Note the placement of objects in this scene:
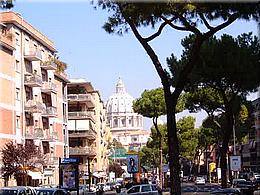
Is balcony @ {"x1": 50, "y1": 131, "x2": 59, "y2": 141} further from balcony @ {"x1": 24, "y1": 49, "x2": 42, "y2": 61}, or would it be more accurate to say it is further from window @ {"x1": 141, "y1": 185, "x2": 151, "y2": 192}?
window @ {"x1": 141, "y1": 185, "x2": 151, "y2": 192}

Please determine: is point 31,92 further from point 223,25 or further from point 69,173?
point 223,25

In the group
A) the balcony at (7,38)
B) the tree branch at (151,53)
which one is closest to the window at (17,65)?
the balcony at (7,38)

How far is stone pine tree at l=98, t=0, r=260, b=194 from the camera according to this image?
23.5 metres

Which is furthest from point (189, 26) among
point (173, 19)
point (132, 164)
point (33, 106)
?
point (33, 106)

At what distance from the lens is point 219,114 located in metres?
57.8

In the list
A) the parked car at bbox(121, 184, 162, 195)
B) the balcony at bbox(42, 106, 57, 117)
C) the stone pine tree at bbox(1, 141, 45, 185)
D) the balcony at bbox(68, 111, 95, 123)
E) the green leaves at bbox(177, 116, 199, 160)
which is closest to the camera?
the parked car at bbox(121, 184, 162, 195)

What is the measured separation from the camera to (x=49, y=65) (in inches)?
2689

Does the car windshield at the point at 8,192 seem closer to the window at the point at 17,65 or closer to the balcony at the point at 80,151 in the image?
the window at the point at 17,65

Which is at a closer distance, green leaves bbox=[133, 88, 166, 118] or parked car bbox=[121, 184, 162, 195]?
parked car bbox=[121, 184, 162, 195]

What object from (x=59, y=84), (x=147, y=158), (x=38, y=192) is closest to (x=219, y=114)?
(x=59, y=84)

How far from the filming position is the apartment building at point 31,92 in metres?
54.8

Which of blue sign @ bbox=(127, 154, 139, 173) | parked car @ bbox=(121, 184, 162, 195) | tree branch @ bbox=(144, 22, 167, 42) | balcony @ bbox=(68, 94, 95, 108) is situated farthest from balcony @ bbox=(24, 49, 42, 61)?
tree branch @ bbox=(144, 22, 167, 42)

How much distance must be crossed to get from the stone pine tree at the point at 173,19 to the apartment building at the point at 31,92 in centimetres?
3014

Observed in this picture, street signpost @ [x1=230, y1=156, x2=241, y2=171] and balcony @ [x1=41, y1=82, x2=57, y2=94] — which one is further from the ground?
balcony @ [x1=41, y1=82, x2=57, y2=94]
